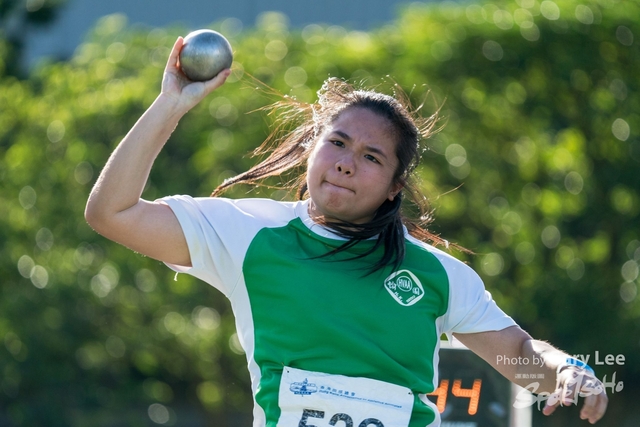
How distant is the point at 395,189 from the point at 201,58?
0.71 meters

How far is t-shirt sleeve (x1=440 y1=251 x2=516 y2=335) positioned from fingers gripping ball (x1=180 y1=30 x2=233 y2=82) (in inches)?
34.0

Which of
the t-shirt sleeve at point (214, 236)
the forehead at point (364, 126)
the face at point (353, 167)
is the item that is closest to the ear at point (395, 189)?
the face at point (353, 167)

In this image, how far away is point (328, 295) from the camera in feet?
9.21

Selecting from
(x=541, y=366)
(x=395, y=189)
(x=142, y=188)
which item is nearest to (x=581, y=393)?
(x=541, y=366)

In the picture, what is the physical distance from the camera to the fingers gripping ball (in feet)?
9.11

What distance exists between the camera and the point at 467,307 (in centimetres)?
300

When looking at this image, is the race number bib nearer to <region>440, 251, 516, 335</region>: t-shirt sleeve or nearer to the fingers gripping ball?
<region>440, 251, 516, 335</region>: t-shirt sleeve

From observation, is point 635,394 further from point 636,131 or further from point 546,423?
point 636,131

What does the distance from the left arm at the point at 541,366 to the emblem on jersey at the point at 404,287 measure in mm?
264

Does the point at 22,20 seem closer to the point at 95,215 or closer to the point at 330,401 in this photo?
the point at 95,215

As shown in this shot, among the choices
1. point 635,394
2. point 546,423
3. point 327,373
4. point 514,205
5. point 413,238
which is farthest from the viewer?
point 635,394

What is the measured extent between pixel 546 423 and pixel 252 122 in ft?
10.6

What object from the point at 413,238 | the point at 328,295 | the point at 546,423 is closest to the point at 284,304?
the point at 328,295

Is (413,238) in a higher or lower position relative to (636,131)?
lower
